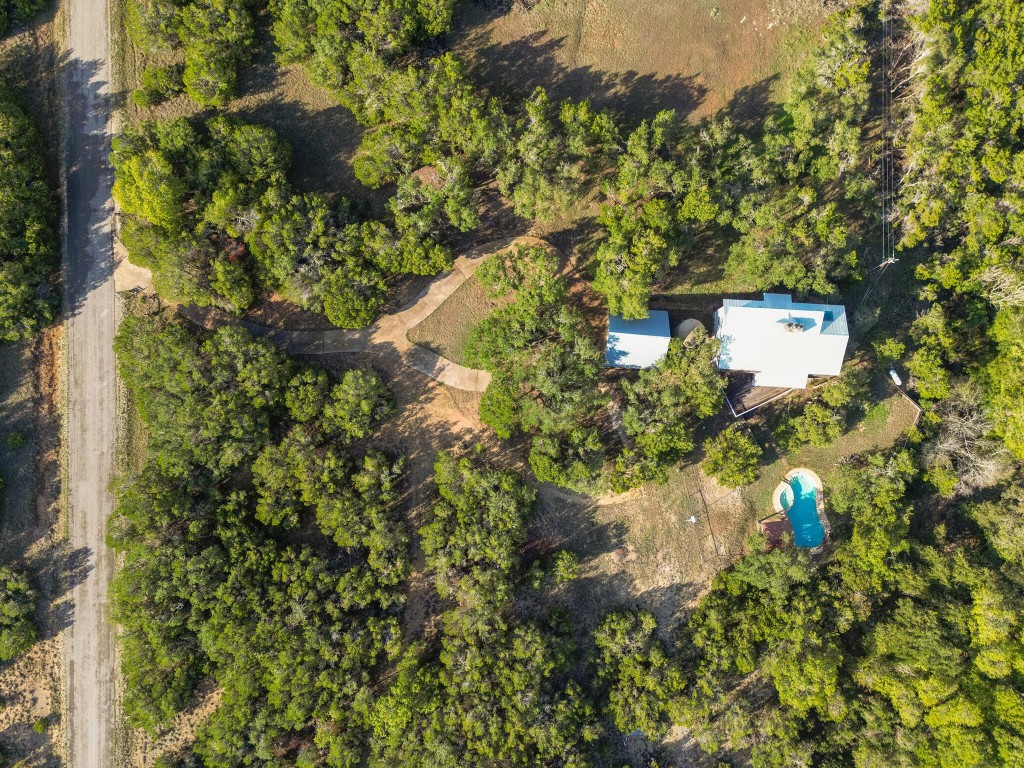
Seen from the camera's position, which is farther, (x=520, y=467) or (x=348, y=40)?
(x=520, y=467)

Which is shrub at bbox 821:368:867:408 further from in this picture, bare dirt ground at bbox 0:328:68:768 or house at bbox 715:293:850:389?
bare dirt ground at bbox 0:328:68:768

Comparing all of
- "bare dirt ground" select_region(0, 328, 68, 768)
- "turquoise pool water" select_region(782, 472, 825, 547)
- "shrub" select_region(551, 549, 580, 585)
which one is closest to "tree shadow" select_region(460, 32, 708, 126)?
"turquoise pool water" select_region(782, 472, 825, 547)

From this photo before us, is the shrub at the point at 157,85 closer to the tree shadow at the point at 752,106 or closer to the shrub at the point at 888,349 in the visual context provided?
the tree shadow at the point at 752,106

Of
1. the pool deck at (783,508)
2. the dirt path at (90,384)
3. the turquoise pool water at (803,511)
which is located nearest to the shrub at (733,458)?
the pool deck at (783,508)

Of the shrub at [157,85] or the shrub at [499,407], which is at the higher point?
the shrub at [157,85]

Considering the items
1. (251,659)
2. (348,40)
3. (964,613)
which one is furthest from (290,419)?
(964,613)

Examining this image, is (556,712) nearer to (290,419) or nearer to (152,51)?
(290,419)
